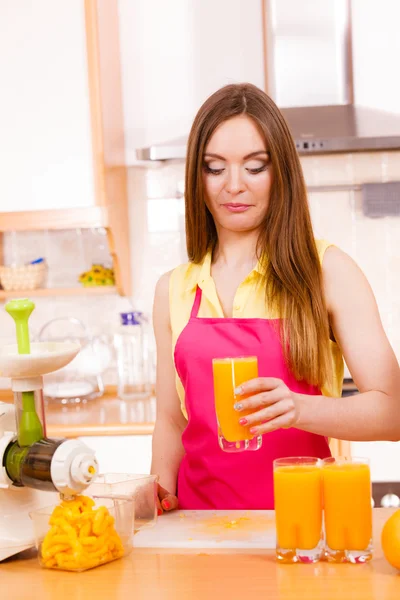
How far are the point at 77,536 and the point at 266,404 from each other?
0.35 metres

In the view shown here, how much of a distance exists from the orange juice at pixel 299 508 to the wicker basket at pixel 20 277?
2.32 metres

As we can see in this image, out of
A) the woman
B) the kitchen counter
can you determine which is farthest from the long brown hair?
the kitchen counter

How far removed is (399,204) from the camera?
3293mm

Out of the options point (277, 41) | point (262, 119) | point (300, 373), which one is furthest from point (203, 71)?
point (300, 373)

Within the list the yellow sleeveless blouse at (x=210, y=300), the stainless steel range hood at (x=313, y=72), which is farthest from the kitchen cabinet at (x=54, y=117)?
the yellow sleeveless blouse at (x=210, y=300)

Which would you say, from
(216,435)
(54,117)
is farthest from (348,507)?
(54,117)

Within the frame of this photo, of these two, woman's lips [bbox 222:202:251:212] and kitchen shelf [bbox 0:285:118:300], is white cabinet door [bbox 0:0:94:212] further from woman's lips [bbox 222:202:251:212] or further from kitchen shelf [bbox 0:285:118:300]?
woman's lips [bbox 222:202:251:212]

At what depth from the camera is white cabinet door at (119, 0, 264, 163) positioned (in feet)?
10.9

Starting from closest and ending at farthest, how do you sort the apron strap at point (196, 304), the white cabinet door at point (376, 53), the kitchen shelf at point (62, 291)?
the apron strap at point (196, 304), the white cabinet door at point (376, 53), the kitchen shelf at point (62, 291)

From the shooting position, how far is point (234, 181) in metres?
1.71

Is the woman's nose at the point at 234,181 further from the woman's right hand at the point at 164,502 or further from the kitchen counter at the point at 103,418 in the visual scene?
the kitchen counter at the point at 103,418

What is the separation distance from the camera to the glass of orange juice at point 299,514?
122 centimetres

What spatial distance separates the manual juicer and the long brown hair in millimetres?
569

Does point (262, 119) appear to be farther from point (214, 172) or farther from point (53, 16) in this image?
point (53, 16)
